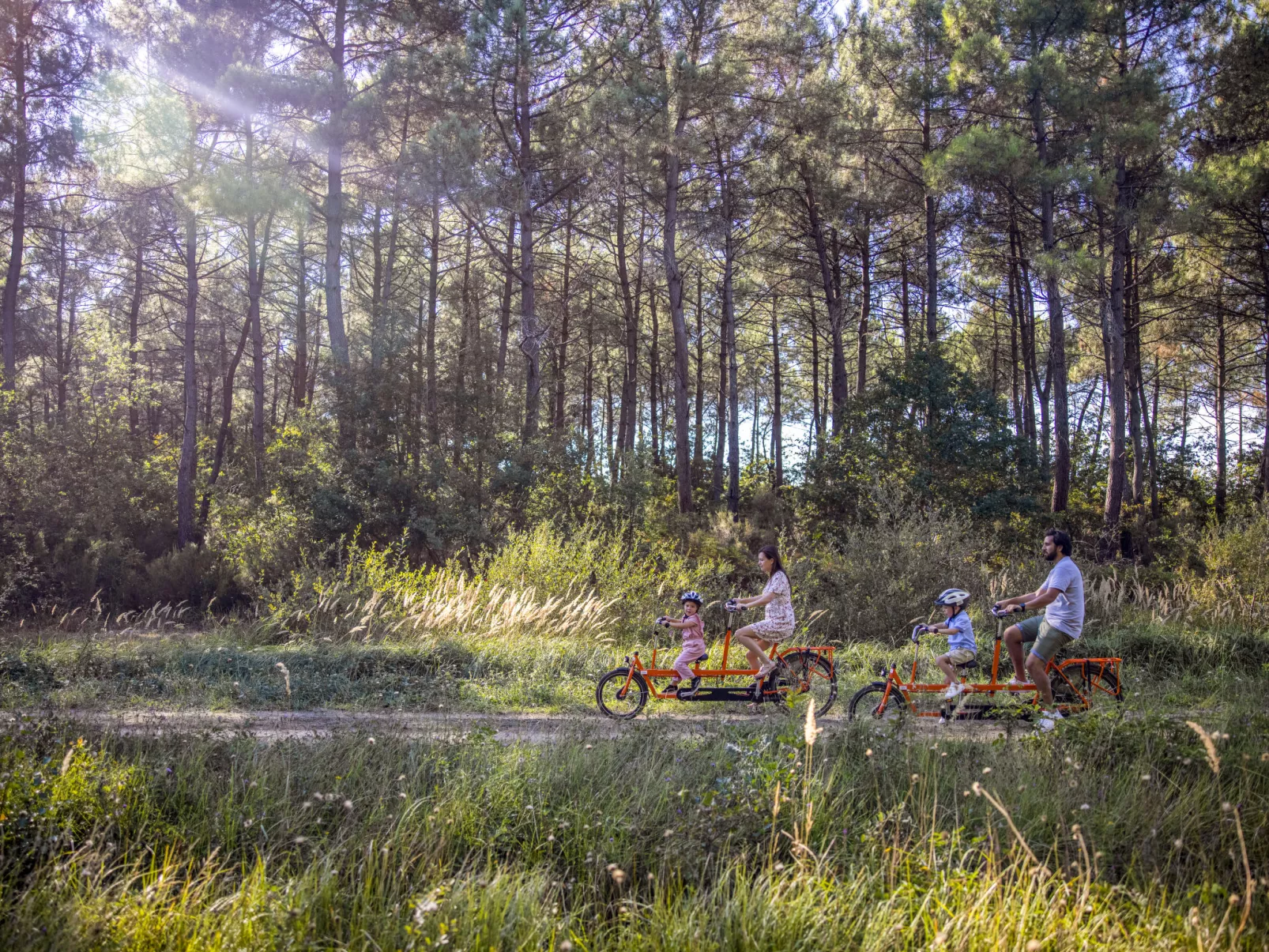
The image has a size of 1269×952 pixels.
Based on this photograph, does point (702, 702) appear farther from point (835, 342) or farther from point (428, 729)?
point (835, 342)

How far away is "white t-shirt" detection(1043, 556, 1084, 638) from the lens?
25.1ft

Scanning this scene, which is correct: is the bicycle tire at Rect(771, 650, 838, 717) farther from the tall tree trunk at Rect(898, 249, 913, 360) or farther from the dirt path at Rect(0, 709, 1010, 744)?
the tall tree trunk at Rect(898, 249, 913, 360)

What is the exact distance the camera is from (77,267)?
102 feet

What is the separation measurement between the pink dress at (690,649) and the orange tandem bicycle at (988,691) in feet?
5.23

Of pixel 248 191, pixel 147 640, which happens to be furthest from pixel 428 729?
pixel 248 191

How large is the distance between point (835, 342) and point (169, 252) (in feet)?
72.6

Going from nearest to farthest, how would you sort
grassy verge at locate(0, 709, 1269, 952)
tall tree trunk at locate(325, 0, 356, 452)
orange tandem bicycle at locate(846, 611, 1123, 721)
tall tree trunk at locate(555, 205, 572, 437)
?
grassy verge at locate(0, 709, 1269, 952)
orange tandem bicycle at locate(846, 611, 1123, 721)
tall tree trunk at locate(325, 0, 356, 452)
tall tree trunk at locate(555, 205, 572, 437)

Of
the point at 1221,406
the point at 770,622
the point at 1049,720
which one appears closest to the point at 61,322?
the point at 770,622

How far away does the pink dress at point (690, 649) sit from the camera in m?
8.71

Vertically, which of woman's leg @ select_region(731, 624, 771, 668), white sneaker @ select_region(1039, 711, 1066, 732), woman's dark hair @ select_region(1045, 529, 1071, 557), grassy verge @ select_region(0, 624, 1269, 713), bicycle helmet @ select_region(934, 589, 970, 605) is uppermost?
woman's dark hair @ select_region(1045, 529, 1071, 557)

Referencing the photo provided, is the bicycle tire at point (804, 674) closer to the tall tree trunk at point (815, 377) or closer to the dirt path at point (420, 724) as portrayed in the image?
the dirt path at point (420, 724)

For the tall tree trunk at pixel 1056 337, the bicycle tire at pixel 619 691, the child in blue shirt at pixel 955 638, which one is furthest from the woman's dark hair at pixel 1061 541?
the tall tree trunk at pixel 1056 337

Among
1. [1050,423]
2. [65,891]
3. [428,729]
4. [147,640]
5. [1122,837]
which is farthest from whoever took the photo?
[1050,423]

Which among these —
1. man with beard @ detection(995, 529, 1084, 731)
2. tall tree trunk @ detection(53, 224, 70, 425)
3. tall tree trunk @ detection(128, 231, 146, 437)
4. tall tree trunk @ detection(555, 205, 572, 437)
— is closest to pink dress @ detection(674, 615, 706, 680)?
man with beard @ detection(995, 529, 1084, 731)
